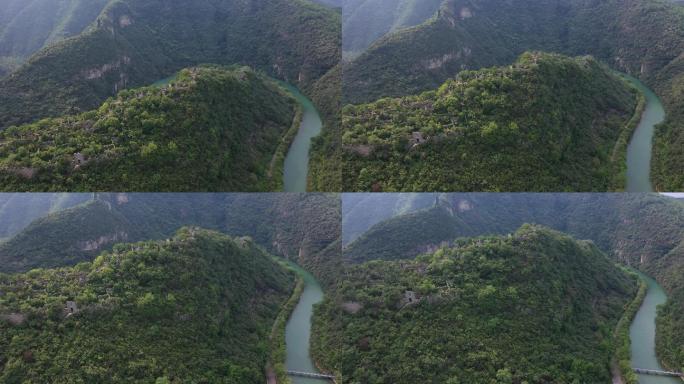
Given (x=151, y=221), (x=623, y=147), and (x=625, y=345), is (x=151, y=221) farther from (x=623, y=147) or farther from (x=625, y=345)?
(x=625, y=345)

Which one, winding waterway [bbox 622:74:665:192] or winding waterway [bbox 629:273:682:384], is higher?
winding waterway [bbox 622:74:665:192]

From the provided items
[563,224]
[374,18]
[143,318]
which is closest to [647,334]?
[563,224]

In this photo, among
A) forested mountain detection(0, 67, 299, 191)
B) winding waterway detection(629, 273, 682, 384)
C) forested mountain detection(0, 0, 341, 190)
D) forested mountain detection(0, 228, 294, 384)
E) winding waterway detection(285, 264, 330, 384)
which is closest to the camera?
forested mountain detection(0, 67, 299, 191)

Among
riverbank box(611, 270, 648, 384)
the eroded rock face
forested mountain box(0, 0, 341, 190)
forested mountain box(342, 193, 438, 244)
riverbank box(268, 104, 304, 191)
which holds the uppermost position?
forested mountain box(0, 0, 341, 190)

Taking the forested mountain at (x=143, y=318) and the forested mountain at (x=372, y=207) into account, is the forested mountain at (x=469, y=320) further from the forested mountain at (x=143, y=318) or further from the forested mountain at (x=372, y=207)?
the forested mountain at (x=143, y=318)

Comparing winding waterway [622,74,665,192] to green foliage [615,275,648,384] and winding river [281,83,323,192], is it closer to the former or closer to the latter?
green foliage [615,275,648,384]

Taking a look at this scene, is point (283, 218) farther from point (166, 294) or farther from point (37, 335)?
point (37, 335)

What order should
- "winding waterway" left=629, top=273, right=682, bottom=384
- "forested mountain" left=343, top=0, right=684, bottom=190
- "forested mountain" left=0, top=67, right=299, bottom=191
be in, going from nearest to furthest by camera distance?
"forested mountain" left=0, top=67, right=299, bottom=191 < "forested mountain" left=343, top=0, right=684, bottom=190 < "winding waterway" left=629, top=273, right=682, bottom=384

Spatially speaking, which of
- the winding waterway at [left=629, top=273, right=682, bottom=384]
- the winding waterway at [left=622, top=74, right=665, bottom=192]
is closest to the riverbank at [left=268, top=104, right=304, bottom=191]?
the winding waterway at [left=622, top=74, right=665, bottom=192]
